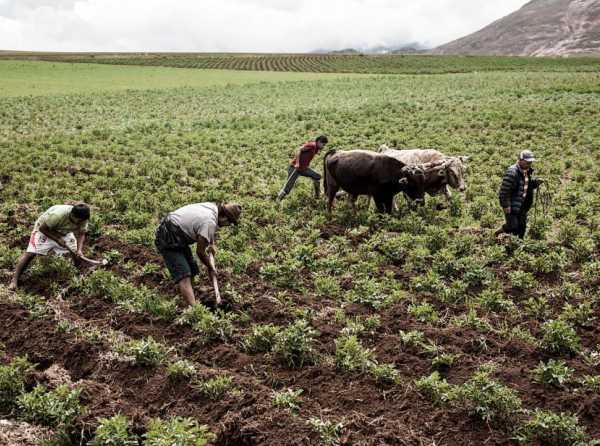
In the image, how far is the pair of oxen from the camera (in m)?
12.7

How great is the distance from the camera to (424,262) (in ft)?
33.2

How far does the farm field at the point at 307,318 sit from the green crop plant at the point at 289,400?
2 cm

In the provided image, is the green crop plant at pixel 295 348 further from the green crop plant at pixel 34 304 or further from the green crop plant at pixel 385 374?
the green crop plant at pixel 34 304

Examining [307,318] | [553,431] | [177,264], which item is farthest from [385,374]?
[177,264]

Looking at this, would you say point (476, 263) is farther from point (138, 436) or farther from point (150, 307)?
point (138, 436)

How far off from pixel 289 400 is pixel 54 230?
5657mm

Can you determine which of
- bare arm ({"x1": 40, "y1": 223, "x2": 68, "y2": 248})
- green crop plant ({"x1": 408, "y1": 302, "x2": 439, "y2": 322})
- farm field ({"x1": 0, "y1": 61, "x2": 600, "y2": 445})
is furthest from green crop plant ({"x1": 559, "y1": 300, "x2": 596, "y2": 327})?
bare arm ({"x1": 40, "y1": 223, "x2": 68, "y2": 248})

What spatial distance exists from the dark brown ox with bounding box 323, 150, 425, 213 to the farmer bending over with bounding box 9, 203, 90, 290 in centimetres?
623

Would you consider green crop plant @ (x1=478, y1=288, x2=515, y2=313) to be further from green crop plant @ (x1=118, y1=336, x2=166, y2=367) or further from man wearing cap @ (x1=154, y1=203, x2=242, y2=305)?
green crop plant @ (x1=118, y1=336, x2=166, y2=367)

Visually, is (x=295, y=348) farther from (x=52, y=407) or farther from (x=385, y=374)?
(x=52, y=407)

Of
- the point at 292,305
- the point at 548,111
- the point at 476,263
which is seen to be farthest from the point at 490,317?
the point at 548,111

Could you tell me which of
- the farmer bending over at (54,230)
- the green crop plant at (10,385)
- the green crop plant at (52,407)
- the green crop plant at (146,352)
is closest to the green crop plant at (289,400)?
the green crop plant at (146,352)

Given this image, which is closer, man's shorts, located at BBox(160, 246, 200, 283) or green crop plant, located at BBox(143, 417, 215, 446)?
green crop plant, located at BBox(143, 417, 215, 446)

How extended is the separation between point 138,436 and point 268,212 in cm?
794
